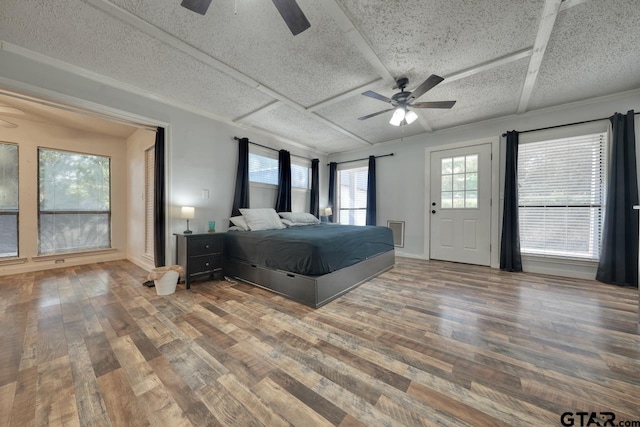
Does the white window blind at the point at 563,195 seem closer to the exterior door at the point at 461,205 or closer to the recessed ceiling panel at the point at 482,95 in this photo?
the exterior door at the point at 461,205

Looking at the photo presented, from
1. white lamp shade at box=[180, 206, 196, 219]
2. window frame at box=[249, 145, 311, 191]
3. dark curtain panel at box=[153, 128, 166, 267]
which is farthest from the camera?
window frame at box=[249, 145, 311, 191]

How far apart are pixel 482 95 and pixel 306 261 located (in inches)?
126

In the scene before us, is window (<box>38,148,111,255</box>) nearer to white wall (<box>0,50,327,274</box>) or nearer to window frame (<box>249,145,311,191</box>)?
white wall (<box>0,50,327,274</box>)

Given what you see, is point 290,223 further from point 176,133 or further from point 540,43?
point 540,43

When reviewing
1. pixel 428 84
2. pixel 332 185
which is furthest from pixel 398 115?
pixel 332 185

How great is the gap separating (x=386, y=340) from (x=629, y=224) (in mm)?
3667

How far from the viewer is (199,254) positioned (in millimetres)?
2914

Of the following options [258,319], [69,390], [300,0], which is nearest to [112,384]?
[69,390]

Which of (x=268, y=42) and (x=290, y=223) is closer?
(x=268, y=42)

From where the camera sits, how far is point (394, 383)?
125 centimetres

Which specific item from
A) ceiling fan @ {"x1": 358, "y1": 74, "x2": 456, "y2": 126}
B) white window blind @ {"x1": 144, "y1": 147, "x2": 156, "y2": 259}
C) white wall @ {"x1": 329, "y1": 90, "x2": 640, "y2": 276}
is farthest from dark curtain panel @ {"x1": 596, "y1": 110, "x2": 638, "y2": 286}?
white window blind @ {"x1": 144, "y1": 147, "x2": 156, "y2": 259}

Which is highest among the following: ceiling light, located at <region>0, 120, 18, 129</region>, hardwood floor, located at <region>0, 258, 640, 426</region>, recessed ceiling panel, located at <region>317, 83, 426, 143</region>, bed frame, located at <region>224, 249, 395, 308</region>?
recessed ceiling panel, located at <region>317, 83, 426, 143</region>

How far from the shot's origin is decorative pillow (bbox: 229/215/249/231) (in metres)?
3.48

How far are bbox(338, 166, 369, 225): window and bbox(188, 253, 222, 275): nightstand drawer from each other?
3.29m
